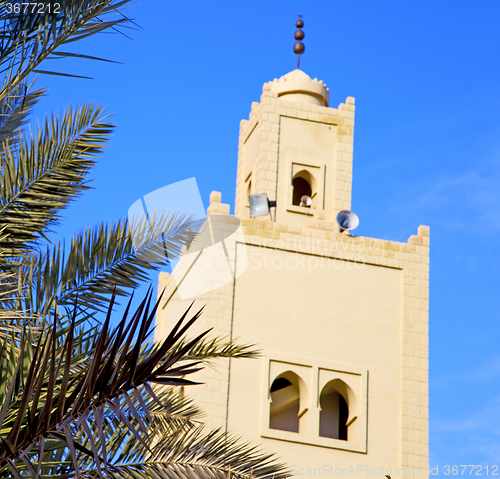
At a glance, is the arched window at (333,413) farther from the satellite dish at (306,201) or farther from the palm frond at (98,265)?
the palm frond at (98,265)

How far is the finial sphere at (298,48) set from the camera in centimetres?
2002

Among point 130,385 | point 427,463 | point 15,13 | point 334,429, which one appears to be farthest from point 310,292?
point 130,385

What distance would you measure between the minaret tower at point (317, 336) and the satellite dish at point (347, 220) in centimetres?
15

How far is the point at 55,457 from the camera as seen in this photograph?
17.1 ft

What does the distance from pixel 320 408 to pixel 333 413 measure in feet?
2.65

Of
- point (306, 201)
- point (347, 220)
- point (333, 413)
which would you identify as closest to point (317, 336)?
point (333, 413)

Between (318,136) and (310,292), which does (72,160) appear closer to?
(310,292)

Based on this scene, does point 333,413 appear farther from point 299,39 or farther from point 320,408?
point 299,39

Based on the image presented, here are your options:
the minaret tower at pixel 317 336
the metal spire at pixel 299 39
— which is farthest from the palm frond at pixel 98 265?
the metal spire at pixel 299 39

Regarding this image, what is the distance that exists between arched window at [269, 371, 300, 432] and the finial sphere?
8528mm

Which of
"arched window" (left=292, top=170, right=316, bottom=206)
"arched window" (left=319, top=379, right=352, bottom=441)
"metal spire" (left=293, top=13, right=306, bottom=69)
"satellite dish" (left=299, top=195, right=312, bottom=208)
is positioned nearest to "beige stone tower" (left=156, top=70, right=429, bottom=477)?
"arched window" (left=319, top=379, right=352, bottom=441)

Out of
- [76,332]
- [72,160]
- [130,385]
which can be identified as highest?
[72,160]

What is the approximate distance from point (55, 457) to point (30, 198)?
5.48 feet

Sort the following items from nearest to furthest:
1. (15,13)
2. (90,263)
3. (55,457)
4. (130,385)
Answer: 1. (130,385)
2. (15,13)
3. (55,457)
4. (90,263)
